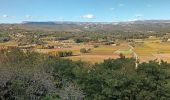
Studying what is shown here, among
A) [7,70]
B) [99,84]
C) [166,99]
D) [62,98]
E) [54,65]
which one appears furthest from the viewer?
[54,65]

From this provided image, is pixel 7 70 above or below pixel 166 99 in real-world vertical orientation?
above

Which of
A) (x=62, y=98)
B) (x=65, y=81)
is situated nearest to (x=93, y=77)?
(x=65, y=81)

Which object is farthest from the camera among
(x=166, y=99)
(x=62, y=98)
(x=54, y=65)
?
(x=54, y=65)

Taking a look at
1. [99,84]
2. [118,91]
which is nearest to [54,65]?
[99,84]

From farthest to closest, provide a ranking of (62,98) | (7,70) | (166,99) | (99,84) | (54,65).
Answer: (54,65) < (99,84) < (166,99) < (7,70) < (62,98)

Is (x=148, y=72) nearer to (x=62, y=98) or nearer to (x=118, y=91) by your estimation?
(x=118, y=91)

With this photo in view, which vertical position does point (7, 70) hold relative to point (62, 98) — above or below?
above

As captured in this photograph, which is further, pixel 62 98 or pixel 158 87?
pixel 158 87

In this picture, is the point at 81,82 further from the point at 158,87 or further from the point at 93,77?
the point at 158,87

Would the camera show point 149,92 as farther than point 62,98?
Yes
